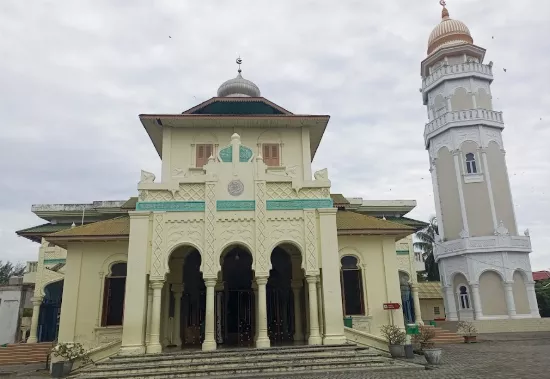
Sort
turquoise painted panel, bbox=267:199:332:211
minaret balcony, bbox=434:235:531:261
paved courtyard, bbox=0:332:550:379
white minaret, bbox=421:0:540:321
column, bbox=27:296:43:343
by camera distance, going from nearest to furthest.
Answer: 1. paved courtyard, bbox=0:332:550:379
2. turquoise painted panel, bbox=267:199:332:211
3. column, bbox=27:296:43:343
4. white minaret, bbox=421:0:540:321
5. minaret balcony, bbox=434:235:531:261

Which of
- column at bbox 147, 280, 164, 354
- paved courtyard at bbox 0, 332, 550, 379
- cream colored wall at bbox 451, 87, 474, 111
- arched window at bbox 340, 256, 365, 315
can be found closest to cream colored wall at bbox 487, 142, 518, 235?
cream colored wall at bbox 451, 87, 474, 111

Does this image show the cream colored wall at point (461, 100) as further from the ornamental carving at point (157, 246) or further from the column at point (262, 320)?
the ornamental carving at point (157, 246)

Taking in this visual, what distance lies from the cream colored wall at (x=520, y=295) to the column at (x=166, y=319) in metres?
22.3

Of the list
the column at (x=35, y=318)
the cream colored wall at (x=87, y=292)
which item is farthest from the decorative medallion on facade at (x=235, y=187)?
the column at (x=35, y=318)

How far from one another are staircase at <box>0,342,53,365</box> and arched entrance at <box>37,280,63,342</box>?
2325mm

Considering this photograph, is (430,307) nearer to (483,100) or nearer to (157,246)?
(483,100)

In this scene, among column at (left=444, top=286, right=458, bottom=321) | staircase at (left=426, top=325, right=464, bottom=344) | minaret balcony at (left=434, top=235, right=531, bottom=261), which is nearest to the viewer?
staircase at (left=426, top=325, right=464, bottom=344)

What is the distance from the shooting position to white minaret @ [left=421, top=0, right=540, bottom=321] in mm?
26703

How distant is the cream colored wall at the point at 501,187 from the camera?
27.8 meters

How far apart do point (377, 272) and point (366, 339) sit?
3099 millimetres

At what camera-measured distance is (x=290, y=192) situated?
14.6 metres

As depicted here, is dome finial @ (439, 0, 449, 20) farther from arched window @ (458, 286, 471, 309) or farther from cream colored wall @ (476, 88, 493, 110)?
arched window @ (458, 286, 471, 309)

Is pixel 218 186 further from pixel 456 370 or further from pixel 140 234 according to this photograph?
pixel 456 370

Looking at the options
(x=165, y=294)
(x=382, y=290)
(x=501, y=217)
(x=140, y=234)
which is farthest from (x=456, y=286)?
(x=140, y=234)
